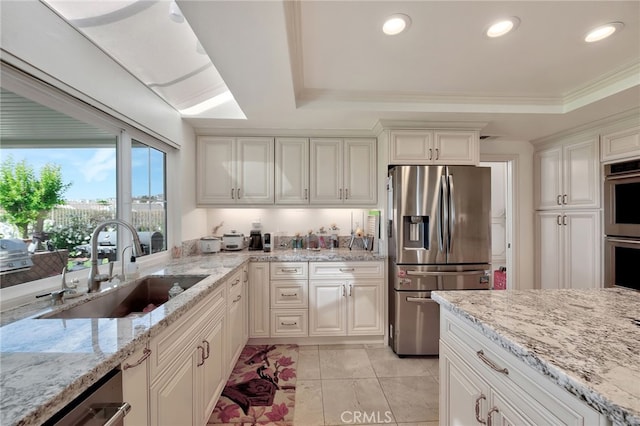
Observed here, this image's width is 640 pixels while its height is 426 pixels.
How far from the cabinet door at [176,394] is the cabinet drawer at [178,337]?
0.05 m

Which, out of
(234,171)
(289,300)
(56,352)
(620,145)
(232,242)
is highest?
(620,145)

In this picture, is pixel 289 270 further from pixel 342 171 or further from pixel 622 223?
pixel 622 223

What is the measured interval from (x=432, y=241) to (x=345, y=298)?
1.05m

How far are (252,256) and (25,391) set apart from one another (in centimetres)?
208

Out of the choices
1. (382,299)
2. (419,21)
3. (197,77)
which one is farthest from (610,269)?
(197,77)

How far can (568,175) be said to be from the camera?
9.47ft

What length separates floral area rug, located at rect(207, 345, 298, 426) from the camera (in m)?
1.76

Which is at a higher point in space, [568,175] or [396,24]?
[396,24]

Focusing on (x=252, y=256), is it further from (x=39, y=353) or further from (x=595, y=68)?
(x=595, y=68)

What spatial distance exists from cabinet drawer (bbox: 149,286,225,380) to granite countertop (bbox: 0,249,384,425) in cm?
7

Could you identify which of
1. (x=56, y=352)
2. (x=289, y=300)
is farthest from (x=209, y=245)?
(x=56, y=352)

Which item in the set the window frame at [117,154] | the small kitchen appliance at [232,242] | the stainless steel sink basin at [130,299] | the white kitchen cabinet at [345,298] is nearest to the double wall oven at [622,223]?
the white kitchen cabinet at [345,298]

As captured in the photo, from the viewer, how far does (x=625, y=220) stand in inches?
92.1

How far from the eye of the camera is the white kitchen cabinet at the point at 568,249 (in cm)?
261
